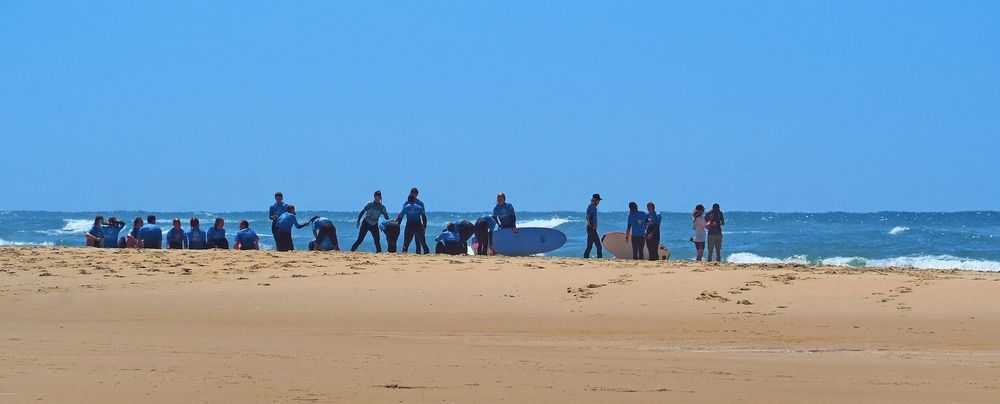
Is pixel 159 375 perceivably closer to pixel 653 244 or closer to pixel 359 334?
pixel 359 334

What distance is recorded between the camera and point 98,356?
25.2 feet

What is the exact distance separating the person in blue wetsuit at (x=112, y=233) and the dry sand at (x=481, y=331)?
148 inches

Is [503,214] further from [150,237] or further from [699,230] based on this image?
[150,237]

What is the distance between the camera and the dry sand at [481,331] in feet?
22.1

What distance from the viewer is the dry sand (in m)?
6.72

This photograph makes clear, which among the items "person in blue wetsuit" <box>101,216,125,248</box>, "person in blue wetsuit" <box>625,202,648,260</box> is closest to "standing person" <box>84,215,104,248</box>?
"person in blue wetsuit" <box>101,216,125,248</box>

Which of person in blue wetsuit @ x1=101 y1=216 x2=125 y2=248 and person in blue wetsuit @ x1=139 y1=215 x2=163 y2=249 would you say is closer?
person in blue wetsuit @ x1=139 y1=215 x2=163 y2=249

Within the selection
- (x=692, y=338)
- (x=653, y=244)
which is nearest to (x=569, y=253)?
(x=653, y=244)

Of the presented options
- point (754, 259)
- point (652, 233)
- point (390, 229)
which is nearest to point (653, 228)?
point (652, 233)

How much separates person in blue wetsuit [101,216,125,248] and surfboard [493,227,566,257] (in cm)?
647

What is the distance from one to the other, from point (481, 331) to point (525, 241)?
33.8 ft

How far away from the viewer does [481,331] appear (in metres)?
9.95

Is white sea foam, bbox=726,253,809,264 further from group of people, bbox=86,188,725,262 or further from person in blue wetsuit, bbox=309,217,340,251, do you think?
person in blue wetsuit, bbox=309,217,340,251

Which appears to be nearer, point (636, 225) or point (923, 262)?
point (636, 225)
